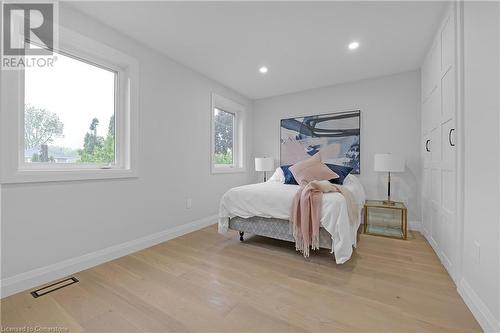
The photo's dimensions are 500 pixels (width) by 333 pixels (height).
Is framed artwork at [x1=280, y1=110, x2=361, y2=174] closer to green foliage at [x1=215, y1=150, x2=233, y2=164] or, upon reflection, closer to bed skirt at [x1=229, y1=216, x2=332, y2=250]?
green foliage at [x1=215, y1=150, x2=233, y2=164]

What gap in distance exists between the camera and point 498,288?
1.19 m

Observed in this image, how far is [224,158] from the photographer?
4.22 m

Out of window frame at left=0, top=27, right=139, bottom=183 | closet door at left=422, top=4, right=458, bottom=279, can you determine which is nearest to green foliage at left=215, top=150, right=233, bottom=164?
window frame at left=0, top=27, right=139, bottom=183

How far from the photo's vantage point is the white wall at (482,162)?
1.25 metres

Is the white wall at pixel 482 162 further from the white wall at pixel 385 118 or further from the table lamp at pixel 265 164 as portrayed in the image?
the table lamp at pixel 265 164

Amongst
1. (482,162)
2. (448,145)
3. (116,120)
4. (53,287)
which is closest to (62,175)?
(116,120)

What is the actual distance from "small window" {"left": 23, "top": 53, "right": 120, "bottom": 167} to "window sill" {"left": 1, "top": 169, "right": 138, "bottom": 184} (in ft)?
0.47

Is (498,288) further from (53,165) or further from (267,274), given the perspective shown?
(53,165)

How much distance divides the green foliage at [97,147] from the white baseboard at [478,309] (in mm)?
3336

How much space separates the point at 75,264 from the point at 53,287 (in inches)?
9.8

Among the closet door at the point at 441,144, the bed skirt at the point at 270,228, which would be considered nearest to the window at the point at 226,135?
the bed skirt at the point at 270,228

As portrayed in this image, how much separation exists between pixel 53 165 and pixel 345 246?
2801mm

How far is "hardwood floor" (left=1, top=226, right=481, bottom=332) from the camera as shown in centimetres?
136

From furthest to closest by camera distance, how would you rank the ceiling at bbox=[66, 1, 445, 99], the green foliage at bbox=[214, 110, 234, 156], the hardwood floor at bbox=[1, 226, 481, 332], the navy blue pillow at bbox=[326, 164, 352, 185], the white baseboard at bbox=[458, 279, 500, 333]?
the green foliage at bbox=[214, 110, 234, 156] → the navy blue pillow at bbox=[326, 164, 352, 185] → the ceiling at bbox=[66, 1, 445, 99] → the hardwood floor at bbox=[1, 226, 481, 332] → the white baseboard at bbox=[458, 279, 500, 333]
